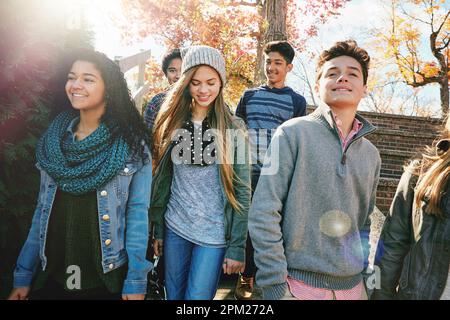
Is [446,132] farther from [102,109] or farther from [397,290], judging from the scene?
[102,109]

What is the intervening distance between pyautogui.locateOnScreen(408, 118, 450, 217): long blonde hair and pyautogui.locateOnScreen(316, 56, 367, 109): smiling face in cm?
44

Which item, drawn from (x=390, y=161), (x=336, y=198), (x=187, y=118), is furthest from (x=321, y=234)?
(x=390, y=161)

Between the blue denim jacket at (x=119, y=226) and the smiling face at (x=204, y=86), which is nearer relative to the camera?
the blue denim jacket at (x=119, y=226)

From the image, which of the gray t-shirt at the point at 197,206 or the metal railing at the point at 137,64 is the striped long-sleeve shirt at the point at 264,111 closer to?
the gray t-shirt at the point at 197,206

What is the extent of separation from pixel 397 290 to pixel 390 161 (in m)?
4.01

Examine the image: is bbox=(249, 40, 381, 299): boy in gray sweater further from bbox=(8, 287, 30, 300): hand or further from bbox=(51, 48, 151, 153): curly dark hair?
bbox=(8, 287, 30, 300): hand

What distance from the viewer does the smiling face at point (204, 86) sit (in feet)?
7.20

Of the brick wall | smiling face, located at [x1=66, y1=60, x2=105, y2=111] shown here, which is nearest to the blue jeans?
smiling face, located at [x1=66, y1=60, x2=105, y2=111]

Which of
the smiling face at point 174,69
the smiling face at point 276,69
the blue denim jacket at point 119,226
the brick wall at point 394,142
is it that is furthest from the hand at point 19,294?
the brick wall at point 394,142

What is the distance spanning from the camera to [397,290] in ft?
5.62

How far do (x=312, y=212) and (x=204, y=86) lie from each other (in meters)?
1.08

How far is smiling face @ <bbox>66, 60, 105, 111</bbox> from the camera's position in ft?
Result: 5.89

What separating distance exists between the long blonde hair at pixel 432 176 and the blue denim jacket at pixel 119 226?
53.0 inches

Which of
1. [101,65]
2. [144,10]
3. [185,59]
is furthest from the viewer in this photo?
[144,10]
